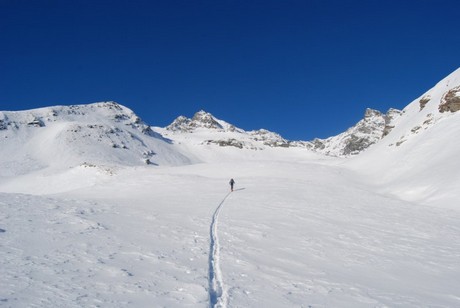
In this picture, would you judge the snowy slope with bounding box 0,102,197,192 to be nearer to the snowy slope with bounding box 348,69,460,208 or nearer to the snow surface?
the snow surface

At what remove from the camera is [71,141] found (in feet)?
294

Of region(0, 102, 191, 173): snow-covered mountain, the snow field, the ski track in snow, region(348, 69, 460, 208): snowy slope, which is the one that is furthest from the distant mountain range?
the ski track in snow

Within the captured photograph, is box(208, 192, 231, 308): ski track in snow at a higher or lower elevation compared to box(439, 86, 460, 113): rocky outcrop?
lower

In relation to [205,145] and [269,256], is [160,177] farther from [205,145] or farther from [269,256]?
[205,145]

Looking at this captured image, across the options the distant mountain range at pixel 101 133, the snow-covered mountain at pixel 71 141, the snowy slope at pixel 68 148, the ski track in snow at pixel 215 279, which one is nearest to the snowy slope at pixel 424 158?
the distant mountain range at pixel 101 133

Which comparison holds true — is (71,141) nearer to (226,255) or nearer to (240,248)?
(240,248)

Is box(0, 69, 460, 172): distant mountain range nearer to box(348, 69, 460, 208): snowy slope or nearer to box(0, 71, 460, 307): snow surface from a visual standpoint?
box(348, 69, 460, 208): snowy slope

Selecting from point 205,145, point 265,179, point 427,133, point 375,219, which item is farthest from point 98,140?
point 375,219

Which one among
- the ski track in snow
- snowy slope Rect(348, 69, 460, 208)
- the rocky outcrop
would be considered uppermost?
the rocky outcrop

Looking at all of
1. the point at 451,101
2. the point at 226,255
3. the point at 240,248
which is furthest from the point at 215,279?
the point at 451,101

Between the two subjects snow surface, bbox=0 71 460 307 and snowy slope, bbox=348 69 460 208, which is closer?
snow surface, bbox=0 71 460 307

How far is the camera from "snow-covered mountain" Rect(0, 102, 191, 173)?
257 feet

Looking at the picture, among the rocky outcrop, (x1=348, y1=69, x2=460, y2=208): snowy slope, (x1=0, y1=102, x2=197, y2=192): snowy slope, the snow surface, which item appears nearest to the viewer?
the snow surface

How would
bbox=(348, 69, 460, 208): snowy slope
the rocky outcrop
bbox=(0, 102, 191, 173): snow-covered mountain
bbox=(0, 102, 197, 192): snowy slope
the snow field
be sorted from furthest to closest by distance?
bbox=(0, 102, 191, 173): snow-covered mountain → the rocky outcrop → bbox=(0, 102, 197, 192): snowy slope → bbox=(348, 69, 460, 208): snowy slope → the snow field
